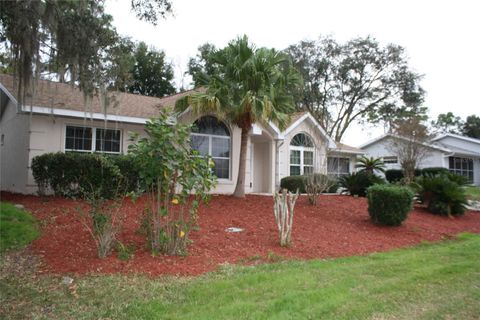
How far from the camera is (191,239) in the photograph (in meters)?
7.74

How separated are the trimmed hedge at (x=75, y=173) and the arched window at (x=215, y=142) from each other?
13.9ft

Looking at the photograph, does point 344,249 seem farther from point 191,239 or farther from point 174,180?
point 174,180

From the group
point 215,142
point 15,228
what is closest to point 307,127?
point 215,142

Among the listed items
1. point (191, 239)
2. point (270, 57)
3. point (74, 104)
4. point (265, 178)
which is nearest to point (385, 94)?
point (265, 178)

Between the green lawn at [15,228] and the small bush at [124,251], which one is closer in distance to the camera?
the small bush at [124,251]

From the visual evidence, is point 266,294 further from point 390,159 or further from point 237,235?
point 390,159

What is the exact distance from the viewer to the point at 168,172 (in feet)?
Answer: 20.8

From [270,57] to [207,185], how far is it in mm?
7240

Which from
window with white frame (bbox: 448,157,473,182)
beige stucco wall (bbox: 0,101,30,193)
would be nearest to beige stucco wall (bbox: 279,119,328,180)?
beige stucco wall (bbox: 0,101,30,193)

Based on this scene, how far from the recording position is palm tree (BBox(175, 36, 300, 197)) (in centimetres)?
1196

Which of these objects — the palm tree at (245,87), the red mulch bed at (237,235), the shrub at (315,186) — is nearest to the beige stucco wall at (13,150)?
the red mulch bed at (237,235)

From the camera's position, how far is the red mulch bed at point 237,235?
6.25 m

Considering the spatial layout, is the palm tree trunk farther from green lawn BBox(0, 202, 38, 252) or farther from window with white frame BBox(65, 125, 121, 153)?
green lawn BBox(0, 202, 38, 252)

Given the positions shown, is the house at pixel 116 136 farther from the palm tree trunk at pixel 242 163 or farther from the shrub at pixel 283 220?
the shrub at pixel 283 220
